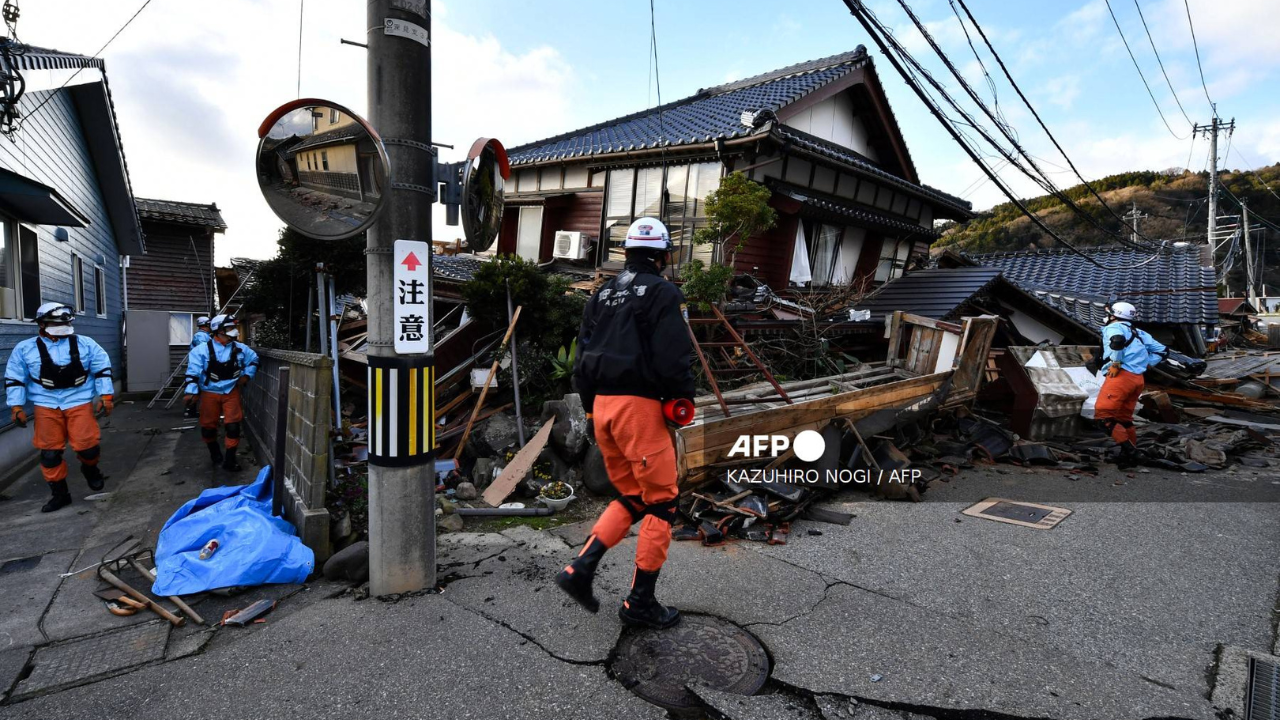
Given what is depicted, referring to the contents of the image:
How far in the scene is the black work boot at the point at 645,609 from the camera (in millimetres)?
3051

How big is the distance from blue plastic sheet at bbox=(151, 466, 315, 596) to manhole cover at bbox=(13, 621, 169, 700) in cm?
35

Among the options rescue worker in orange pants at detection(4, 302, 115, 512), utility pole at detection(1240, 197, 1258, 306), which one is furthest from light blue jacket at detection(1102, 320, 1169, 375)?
utility pole at detection(1240, 197, 1258, 306)

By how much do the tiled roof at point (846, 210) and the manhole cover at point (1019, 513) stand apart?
7077mm

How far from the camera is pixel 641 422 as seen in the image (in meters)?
3.05

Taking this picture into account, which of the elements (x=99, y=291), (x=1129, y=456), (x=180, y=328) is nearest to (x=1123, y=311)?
(x=1129, y=456)

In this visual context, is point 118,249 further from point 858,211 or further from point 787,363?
point 858,211

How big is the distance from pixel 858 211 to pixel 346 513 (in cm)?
1166

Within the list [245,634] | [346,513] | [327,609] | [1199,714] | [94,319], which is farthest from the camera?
[94,319]

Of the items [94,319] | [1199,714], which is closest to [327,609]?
[1199,714]

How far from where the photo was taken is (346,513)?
4312mm

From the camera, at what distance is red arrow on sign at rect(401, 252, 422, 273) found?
324 cm

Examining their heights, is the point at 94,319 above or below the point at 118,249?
below

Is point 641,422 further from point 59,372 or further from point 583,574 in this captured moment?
point 59,372

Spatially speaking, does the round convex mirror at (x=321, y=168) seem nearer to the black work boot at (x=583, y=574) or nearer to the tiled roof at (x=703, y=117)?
the black work boot at (x=583, y=574)
